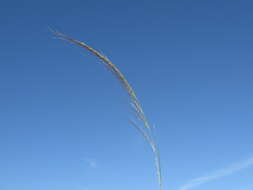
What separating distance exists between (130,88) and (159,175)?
0.81 metres

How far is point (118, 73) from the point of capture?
5828mm

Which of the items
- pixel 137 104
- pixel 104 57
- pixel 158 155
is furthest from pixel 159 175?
pixel 104 57

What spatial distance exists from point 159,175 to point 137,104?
0.65 metres

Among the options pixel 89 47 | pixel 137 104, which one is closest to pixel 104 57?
pixel 89 47

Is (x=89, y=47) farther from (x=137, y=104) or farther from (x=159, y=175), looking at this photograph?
(x=159, y=175)

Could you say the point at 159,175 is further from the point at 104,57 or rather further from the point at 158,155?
the point at 104,57

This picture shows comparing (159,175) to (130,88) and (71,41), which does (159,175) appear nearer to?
(130,88)

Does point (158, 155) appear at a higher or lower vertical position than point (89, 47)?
lower

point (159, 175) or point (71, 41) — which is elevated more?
point (71, 41)

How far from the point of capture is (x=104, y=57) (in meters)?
5.77

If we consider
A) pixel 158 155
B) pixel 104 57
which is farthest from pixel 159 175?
pixel 104 57

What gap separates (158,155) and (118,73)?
2.61 ft

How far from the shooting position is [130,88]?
585cm

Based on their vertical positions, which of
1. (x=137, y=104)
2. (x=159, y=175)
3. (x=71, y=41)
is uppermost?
(x=71, y=41)
